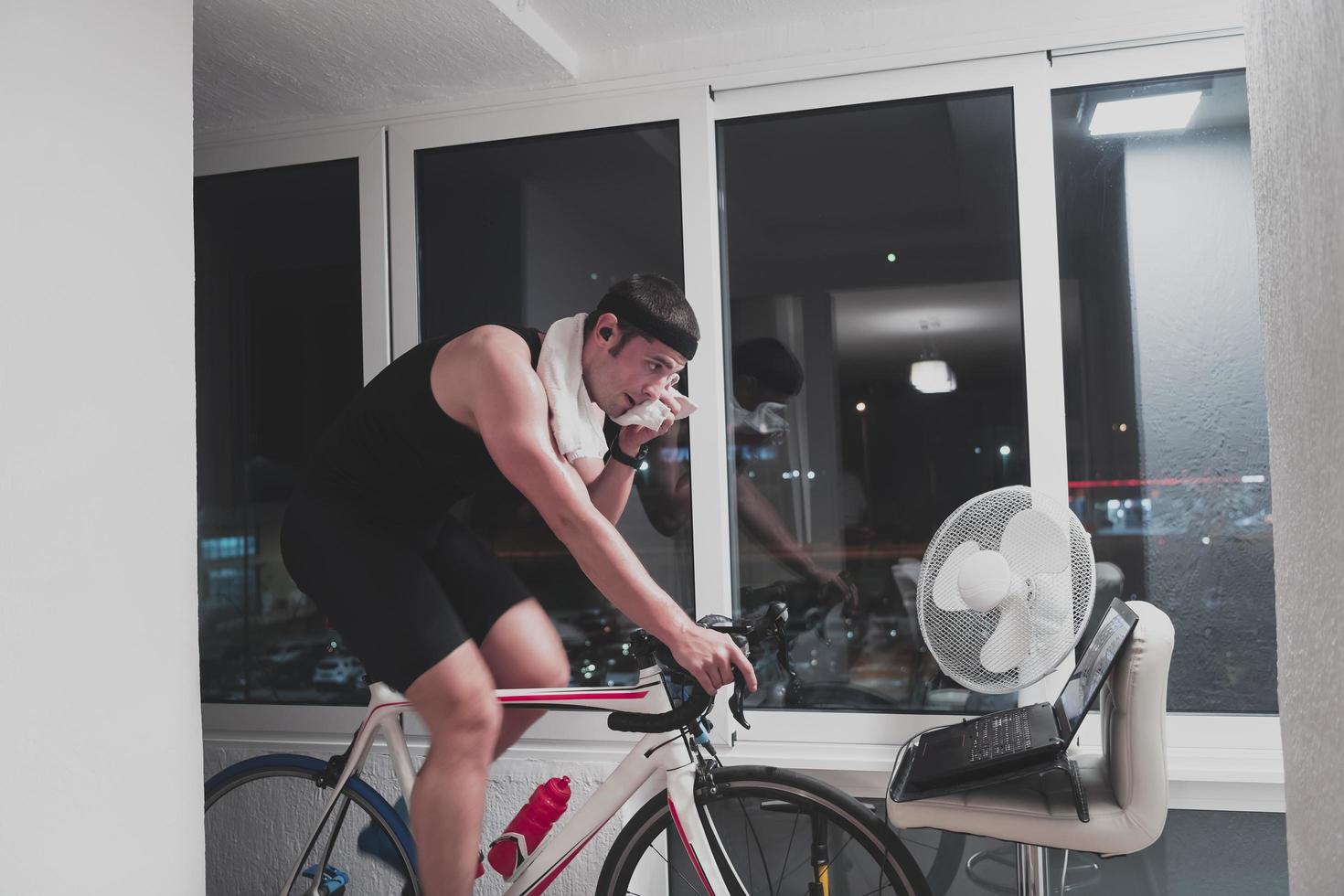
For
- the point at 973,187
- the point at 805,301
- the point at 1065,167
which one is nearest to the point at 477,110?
the point at 805,301

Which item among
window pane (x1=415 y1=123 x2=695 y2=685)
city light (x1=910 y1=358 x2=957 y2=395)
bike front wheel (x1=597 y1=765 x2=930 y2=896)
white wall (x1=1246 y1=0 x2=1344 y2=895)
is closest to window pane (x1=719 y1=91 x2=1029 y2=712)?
city light (x1=910 y1=358 x2=957 y2=395)

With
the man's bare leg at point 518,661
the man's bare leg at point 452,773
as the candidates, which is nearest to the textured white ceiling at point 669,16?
the man's bare leg at point 518,661

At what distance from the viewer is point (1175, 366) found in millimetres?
2361

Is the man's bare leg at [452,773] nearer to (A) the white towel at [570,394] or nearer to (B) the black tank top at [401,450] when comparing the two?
(B) the black tank top at [401,450]

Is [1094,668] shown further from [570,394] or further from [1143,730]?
[570,394]

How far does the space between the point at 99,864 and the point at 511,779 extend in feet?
3.57

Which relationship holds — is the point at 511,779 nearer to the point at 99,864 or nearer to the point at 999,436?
the point at 99,864

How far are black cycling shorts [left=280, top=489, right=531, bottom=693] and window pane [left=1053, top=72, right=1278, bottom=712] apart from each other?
1496 mm

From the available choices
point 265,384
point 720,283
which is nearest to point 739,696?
point 720,283

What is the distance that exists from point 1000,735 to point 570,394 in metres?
0.96

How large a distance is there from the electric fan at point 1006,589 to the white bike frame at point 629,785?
0.53m

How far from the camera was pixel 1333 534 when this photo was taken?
862mm

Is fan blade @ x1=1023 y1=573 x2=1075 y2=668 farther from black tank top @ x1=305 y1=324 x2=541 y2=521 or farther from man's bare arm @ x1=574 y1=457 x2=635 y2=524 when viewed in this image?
black tank top @ x1=305 y1=324 x2=541 y2=521

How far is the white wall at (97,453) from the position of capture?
1.48 m
